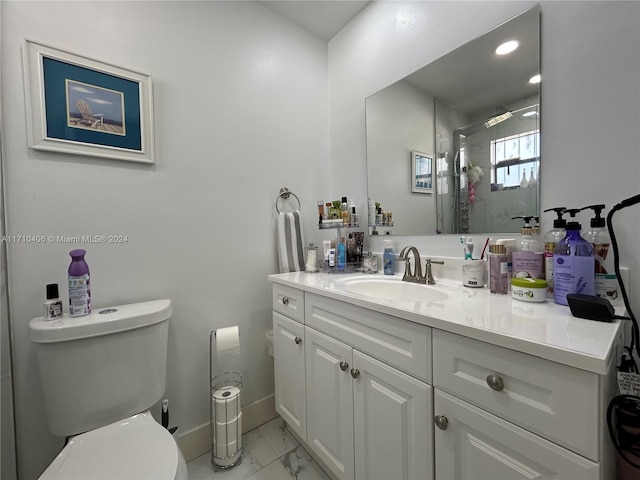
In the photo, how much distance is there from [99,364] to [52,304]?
10.7 inches

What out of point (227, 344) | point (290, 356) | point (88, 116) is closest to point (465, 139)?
point (290, 356)

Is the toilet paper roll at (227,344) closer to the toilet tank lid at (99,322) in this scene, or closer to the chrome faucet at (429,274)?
the toilet tank lid at (99,322)

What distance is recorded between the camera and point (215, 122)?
4.62ft

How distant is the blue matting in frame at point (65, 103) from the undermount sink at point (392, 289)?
1146 millimetres

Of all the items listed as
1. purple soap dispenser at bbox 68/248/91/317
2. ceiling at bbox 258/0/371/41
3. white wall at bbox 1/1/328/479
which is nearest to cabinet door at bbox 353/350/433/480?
white wall at bbox 1/1/328/479

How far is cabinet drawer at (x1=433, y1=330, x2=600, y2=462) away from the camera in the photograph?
476 millimetres

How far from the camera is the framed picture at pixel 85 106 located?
0.99m

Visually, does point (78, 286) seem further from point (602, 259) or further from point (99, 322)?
point (602, 259)

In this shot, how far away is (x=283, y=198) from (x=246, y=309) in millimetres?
696

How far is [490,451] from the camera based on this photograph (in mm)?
609

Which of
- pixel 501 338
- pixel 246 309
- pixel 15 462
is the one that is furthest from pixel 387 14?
pixel 15 462

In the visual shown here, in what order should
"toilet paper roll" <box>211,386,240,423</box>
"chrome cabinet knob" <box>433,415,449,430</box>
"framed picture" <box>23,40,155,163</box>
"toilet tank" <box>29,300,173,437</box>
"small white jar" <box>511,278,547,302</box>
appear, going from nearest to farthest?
"chrome cabinet knob" <box>433,415,449,430</box> → "small white jar" <box>511,278,547,302</box> → "toilet tank" <box>29,300,173,437</box> → "framed picture" <box>23,40,155,163</box> → "toilet paper roll" <box>211,386,240,423</box>

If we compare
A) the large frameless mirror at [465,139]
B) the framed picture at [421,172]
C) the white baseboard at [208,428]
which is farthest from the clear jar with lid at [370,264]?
the white baseboard at [208,428]

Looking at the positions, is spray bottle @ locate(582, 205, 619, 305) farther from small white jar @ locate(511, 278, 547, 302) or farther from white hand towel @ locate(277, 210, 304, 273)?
white hand towel @ locate(277, 210, 304, 273)
